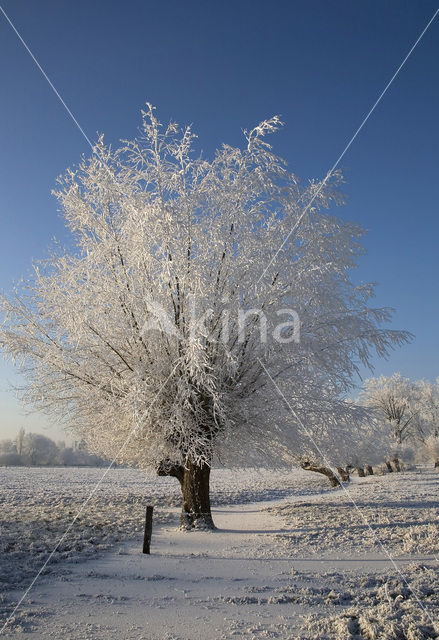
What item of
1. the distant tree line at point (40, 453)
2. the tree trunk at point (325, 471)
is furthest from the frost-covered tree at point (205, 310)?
the distant tree line at point (40, 453)

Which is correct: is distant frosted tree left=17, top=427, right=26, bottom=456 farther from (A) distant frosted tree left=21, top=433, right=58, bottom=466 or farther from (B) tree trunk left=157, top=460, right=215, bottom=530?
(B) tree trunk left=157, top=460, right=215, bottom=530

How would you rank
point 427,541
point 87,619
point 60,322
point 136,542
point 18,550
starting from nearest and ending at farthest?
point 87,619, point 18,550, point 427,541, point 136,542, point 60,322

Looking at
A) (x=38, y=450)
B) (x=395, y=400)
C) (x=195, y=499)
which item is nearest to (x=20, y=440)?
(x=38, y=450)

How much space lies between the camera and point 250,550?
963 cm

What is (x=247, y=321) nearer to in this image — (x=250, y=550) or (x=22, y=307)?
(x=250, y=550)

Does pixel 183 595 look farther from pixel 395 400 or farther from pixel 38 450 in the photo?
pixel 38 450

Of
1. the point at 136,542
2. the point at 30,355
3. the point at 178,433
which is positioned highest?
the point at 30,355

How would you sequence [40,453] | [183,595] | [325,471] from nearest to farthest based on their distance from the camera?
[183,595]
[325,471]
[40,453]

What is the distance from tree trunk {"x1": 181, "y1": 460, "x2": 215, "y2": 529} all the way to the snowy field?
19.2 inches

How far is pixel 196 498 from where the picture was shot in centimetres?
1241

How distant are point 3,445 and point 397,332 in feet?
314

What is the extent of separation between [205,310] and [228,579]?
5.49 m

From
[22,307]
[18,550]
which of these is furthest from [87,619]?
[22,307]

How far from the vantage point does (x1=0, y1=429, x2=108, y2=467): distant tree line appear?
81.9 m
